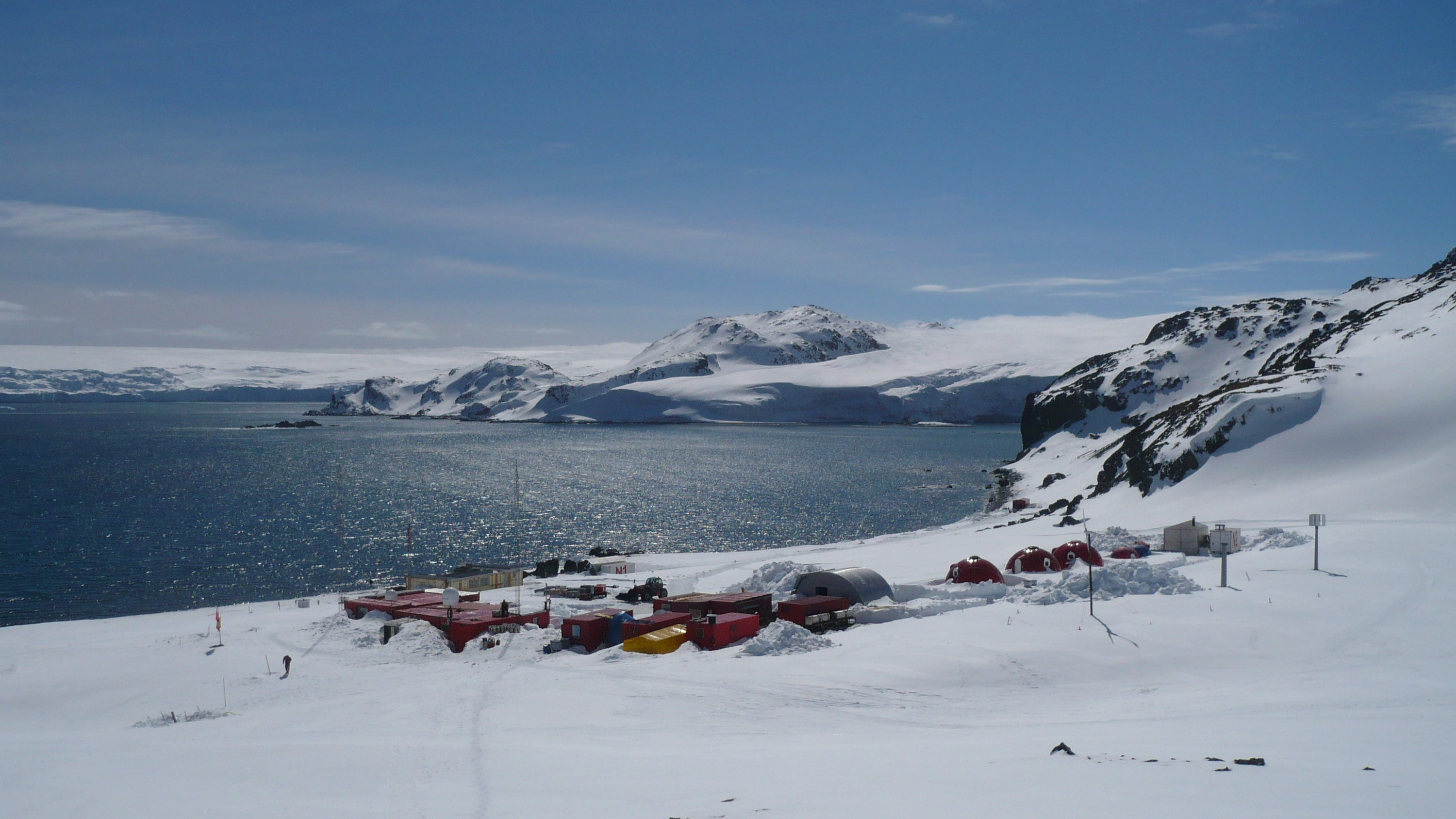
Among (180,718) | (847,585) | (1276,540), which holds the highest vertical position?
(1276,540)

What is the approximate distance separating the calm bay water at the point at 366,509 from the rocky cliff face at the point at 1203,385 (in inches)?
535

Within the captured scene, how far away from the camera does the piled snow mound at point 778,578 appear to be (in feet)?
140

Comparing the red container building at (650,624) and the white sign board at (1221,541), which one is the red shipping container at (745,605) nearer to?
the red container building at (650,624)

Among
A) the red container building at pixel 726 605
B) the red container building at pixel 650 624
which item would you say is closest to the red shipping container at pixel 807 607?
the red container building at pixel 726 605

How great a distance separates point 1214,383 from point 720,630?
4982 inches

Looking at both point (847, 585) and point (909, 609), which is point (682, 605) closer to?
point (847, 585)

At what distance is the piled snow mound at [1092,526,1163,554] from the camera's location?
5006cm

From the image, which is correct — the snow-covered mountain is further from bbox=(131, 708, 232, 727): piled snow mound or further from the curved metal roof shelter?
bbox=(131, 708, 232, 727): piled snow mound

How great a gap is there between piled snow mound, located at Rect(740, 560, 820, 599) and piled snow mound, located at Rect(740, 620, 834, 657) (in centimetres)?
1011

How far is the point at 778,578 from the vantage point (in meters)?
44.1

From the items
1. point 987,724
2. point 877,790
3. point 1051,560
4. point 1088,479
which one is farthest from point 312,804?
point 1088,479

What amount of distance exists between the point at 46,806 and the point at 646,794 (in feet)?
39.7

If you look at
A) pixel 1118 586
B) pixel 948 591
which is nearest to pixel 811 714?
pixel 1118 586

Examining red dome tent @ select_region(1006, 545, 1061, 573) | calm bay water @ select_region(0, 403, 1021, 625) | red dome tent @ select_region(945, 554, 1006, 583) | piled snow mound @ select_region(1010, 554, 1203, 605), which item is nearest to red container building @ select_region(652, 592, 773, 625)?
red dome tent @ select_region(945, 554, 1006, 583)
